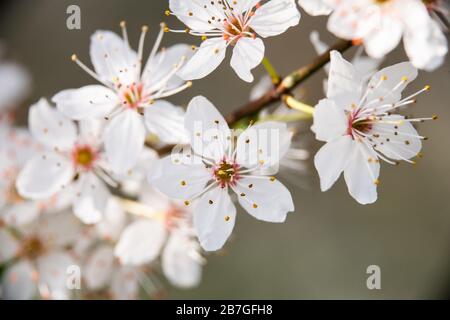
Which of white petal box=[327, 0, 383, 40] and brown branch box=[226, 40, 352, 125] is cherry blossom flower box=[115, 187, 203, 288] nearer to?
brown branch box=[226, 40, 352, 125]

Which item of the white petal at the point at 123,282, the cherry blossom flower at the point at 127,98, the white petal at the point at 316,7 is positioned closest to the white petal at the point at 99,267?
the white petal at the point at 123,282

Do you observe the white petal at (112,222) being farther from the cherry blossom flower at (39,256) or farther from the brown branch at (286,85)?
the brown branch at (286,85)

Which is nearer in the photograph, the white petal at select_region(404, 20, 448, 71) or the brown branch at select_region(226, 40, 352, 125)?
the white petal at select_region(404, 20, 448, 71)

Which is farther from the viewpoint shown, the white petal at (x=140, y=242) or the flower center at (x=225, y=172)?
the white petal at (x=140, y=242)

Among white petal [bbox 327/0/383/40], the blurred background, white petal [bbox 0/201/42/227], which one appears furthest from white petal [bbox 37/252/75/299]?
the blurred background

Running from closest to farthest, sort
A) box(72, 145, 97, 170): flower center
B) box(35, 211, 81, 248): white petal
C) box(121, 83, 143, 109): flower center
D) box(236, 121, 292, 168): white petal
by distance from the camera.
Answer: box(236, 121, 292, 168): white petal → box(121, 83, 143, 109): flower center → box(72, 145, 97, 170): flower center → box(35, 211, 81, 248): white petal

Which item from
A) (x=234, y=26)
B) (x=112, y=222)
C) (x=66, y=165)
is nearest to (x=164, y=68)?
(x=234, y=26)
